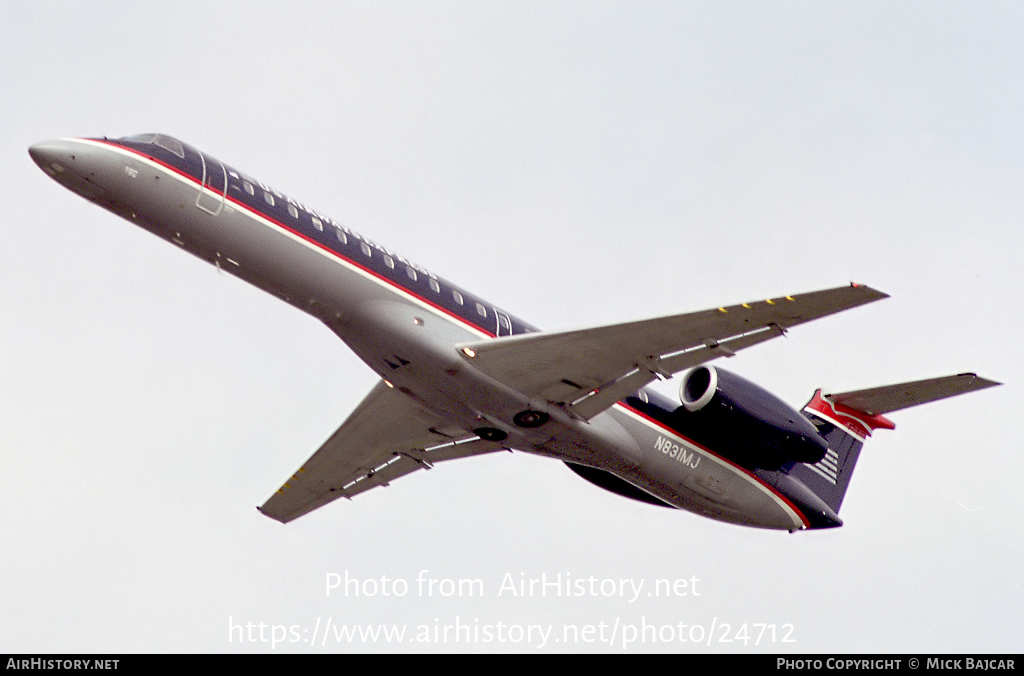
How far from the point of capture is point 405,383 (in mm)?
22734

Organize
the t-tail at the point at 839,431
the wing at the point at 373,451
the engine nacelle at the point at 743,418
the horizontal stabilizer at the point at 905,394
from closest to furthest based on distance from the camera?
the horizontal stabilizer at the point at 905,394 < the engine nacelle at the point at 743,418 < the wing at the point at 373,451 < the t-tail at the point at 839,431

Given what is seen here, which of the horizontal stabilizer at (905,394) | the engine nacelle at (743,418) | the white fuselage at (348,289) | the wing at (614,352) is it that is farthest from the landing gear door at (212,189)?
the horizontal stabilizer at (905,394)

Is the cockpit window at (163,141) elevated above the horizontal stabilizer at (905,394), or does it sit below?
below

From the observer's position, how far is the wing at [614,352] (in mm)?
21047

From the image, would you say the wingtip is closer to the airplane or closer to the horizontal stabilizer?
the airplane

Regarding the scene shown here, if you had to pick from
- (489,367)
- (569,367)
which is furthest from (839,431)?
(489,367)

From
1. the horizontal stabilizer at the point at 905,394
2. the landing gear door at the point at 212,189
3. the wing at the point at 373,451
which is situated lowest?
the wing at the point at 373,451

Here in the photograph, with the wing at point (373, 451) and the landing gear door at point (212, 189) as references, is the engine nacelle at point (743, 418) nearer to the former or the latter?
the wing at point (373, 451)

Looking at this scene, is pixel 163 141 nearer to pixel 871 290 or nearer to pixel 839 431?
pixel 871 290

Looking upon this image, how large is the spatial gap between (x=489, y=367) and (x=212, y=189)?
5.05 meters

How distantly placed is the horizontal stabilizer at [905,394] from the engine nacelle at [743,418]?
1756 mm

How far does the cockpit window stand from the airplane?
30 mm

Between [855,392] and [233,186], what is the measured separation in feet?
40.3

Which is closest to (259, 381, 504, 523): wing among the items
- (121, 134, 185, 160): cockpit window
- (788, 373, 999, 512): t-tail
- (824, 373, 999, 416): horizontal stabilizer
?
(121, 134, 185, 160): cockpit window
